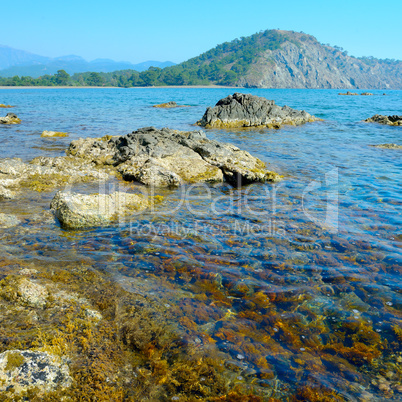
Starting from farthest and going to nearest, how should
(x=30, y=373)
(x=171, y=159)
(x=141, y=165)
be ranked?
(x=171, y=159) → (x=141, y=165) → (x=30, y=373)

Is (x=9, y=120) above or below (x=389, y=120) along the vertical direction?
below

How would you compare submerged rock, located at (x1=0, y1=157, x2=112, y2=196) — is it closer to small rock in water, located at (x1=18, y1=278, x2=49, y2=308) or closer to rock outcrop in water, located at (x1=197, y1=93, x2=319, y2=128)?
small rock in water, located at (x1=18, y1=278, x2=49, y2=308)

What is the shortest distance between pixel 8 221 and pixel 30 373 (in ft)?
16.5

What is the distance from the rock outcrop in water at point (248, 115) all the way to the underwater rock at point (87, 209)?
74.6 ft

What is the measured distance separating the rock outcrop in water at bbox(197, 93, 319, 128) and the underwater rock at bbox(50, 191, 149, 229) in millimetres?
22737

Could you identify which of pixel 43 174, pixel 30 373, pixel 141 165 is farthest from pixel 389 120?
pixel 30 373

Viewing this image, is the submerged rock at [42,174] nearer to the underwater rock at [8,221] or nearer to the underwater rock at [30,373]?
the underwater rock at [8,221]

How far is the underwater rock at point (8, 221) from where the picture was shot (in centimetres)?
683

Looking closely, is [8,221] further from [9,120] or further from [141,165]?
[9,120]

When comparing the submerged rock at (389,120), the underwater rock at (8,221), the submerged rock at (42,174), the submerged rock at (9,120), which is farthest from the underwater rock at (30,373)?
the submerged rock at (389,120)

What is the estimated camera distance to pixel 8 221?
22.9 feet

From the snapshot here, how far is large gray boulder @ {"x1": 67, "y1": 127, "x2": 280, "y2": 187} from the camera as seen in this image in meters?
11.3

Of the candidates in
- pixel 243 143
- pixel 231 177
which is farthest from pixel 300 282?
pixel 243 143

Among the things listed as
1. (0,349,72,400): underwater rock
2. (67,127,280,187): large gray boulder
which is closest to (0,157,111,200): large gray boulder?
(67,127,280,187): large gray boulder
